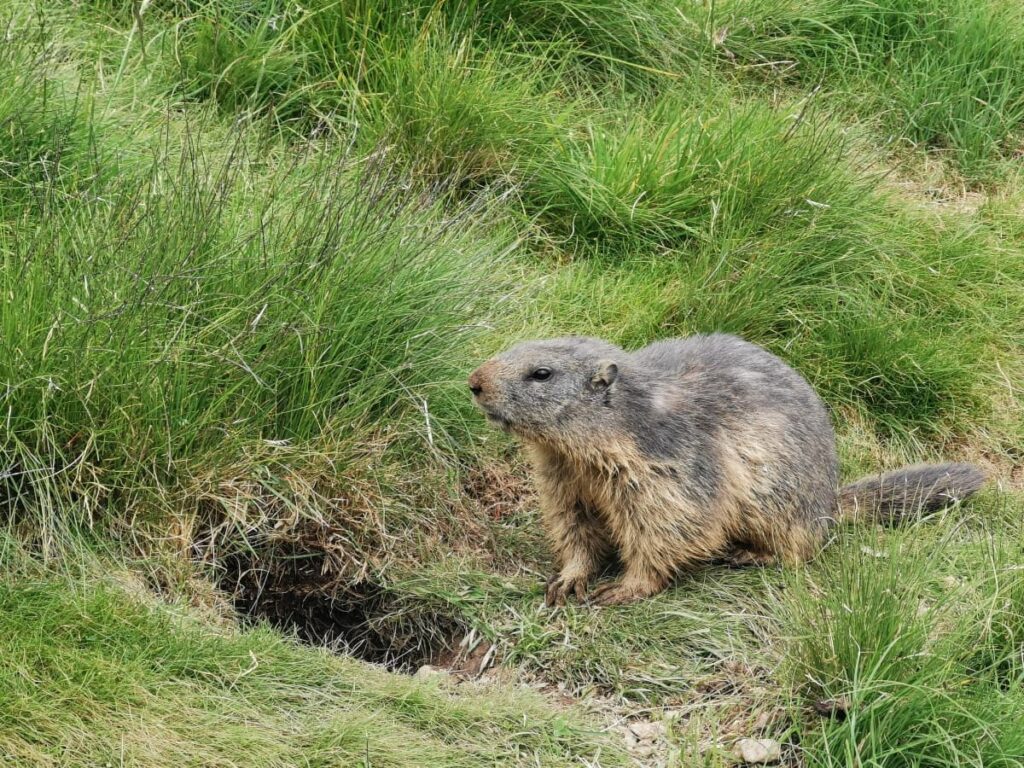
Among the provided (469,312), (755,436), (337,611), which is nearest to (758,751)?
(755,436)

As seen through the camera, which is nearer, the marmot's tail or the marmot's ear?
the marmot's ear

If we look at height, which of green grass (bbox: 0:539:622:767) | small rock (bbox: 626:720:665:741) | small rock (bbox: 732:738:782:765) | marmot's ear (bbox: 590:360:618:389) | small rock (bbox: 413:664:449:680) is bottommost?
small rock (bbox: 413:664:449:680)

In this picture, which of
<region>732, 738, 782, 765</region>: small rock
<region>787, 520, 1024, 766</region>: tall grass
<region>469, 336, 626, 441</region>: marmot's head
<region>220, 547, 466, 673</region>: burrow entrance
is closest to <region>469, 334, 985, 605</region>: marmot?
<region>469, 336, 626, 441</region>: marmot's head

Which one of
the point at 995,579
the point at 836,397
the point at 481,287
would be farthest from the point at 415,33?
the point at 995,579

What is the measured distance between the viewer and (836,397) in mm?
5949

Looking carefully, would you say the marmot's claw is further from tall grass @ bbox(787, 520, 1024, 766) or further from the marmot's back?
tall grass @ bbox(787, 520, 1024, 766)

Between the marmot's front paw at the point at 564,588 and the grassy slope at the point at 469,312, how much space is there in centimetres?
10

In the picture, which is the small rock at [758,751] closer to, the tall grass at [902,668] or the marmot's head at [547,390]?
the tall grass at [902,668]

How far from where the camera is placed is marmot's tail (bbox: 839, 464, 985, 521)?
514 centimetres

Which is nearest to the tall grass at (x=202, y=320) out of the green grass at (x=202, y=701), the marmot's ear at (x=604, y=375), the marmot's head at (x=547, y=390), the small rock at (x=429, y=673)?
the marmot's head at (x=547, y=390)

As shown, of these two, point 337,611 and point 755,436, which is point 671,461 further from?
point 337,611

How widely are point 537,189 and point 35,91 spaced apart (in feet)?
7.55

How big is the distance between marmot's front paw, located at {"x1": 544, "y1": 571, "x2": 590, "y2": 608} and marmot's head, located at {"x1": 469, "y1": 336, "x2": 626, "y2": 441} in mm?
540

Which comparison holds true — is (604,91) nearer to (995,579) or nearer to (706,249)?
(706,249)
